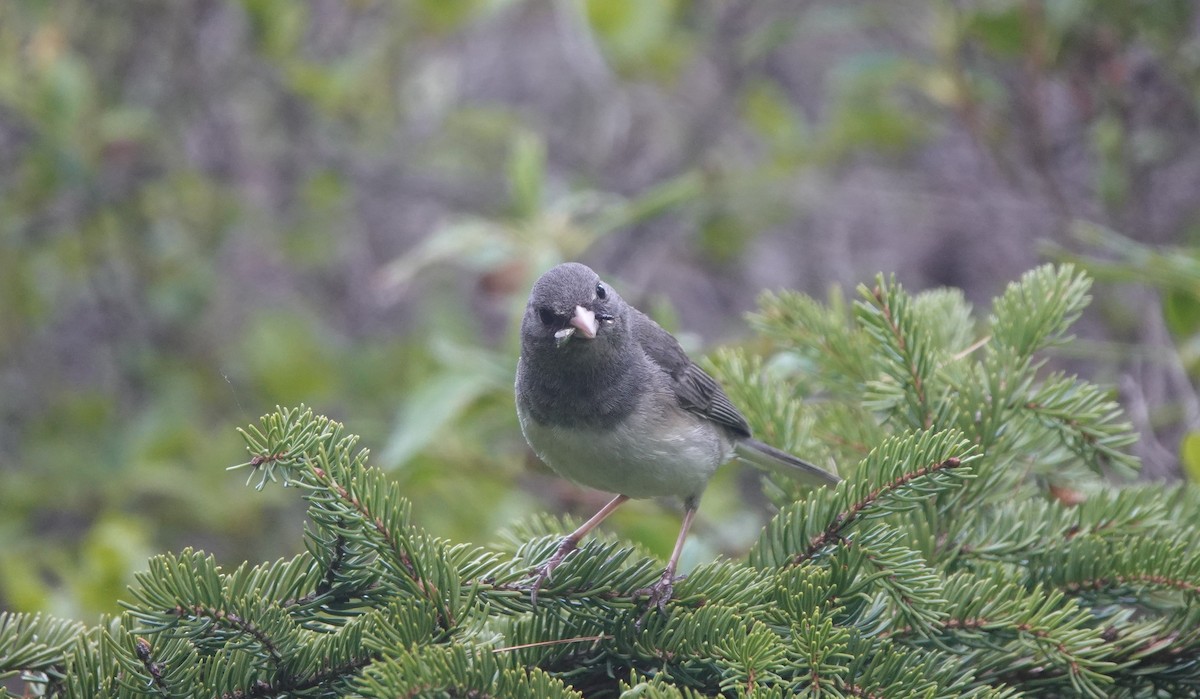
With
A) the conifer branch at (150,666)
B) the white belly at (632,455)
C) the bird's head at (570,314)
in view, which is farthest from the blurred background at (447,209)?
the conifer branch at (150,666)

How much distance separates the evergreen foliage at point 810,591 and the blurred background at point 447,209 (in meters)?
0.89

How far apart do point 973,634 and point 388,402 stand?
341 cm

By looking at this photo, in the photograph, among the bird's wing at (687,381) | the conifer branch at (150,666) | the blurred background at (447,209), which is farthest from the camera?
the blurred background at (447,209)

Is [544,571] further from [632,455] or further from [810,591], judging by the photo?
[632,455]

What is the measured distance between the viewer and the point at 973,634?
1.39 meters

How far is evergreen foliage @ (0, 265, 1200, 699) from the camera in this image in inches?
48.1

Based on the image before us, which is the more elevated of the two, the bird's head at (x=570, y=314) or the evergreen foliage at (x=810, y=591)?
the bird's head at (x=570, y=314)

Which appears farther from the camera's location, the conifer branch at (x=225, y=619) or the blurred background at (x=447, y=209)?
the blurred background at (x=447, y=209)

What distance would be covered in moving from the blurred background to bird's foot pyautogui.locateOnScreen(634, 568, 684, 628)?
0.90 meters

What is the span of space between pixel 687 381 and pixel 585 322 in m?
0.38

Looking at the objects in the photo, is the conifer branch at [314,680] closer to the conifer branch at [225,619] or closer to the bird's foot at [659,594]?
the conifer branch at [225,619]

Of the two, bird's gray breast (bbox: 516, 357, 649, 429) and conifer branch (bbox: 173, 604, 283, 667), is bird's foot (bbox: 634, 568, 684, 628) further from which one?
bird's gray breast (bbox: 516, 357, 649, 429)

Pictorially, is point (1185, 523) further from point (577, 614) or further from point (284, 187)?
point (284, 187)

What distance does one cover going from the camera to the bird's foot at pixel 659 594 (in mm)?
1400
